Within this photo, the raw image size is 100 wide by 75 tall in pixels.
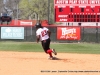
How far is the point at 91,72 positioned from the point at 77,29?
20.6m

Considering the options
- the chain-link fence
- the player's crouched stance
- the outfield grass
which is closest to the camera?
the player's crouched stance

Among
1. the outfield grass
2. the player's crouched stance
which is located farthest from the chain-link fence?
the player's crouched stance

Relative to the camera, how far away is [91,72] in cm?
1019

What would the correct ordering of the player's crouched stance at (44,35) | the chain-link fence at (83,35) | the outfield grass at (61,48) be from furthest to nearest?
the chain-link fence at (83,35)
the outfield grass at (61,48)
the player's crouched stance at (44,35)

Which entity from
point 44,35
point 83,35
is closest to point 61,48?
point 83,35

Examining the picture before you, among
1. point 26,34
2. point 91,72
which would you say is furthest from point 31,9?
point 91,72

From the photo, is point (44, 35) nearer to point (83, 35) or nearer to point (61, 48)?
point (61, 48)

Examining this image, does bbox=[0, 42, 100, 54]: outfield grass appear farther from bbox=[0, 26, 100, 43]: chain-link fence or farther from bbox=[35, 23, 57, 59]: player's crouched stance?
bbox=[35, 23, 57, 59]: player's crouched stance

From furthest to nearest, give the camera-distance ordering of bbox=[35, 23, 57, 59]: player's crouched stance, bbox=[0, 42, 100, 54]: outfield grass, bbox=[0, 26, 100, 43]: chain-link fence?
bbox=[0, 26, 100, 43]: chain-link fence, bbox=[0, 42, 100, 54]: outfield grass, bbox=[35, 23, 57, 59]: player's crouched stance

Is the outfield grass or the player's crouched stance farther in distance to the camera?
the outfield grass

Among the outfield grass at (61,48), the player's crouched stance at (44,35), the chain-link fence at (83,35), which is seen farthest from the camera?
the chain-link fence at (83,35)

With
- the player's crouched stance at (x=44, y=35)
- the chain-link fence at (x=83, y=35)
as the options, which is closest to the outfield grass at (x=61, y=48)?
the chain-link fence at (x=83, y=35)

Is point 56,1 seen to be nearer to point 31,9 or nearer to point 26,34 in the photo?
point 26,34

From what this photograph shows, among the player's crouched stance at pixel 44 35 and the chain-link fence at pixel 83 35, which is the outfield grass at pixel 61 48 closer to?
the chain-link fence at pixel 83 35
